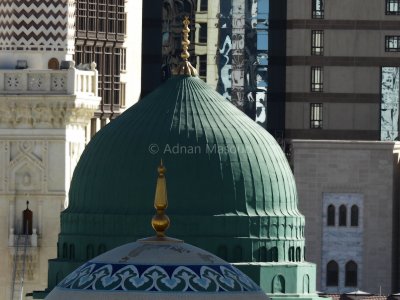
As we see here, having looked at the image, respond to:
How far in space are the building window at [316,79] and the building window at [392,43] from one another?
322 centimetres

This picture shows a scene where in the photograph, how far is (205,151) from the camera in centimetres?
8688

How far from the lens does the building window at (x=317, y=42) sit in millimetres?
146375

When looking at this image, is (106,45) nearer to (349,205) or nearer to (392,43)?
(349,205)

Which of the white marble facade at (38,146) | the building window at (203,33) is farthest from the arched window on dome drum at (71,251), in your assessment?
the building window at (203,33)

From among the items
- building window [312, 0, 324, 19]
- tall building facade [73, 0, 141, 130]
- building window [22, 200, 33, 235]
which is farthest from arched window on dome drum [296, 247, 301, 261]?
building window [312, 0, 324, 19]

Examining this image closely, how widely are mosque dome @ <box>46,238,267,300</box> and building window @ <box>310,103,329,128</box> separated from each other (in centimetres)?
9080

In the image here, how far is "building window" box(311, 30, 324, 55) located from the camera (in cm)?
14638

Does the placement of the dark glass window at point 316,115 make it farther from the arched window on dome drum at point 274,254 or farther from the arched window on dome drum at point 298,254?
the arched window on dome drum at point 274,254

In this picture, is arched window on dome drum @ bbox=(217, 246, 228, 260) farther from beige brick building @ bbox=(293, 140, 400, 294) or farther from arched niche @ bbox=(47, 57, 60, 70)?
beige brick building @ bbox=(293, 140, 400, 294)

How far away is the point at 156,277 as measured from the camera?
55.1 meters

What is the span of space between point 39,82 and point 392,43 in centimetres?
2910

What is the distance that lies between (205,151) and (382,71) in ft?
196

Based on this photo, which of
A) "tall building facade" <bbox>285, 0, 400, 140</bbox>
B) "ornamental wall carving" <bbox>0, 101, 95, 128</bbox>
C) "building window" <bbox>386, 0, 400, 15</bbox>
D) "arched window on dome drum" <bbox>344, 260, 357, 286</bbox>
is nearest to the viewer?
"ornamental wall carving" <bbox>0, 101, 95, 128</bbox>

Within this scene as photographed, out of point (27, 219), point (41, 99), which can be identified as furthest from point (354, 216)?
point (41, 99)
